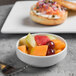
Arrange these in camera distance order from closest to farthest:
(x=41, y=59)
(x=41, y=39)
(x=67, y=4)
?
1. (x=41, y=59)
2. (x=41, y=39)
3. (x=67, y=4)

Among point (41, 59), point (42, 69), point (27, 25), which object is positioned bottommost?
point (27, 25)

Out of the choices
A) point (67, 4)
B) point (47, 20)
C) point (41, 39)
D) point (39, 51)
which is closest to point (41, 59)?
point (39, 51)

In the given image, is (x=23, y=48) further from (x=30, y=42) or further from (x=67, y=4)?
(x=67, y=4)

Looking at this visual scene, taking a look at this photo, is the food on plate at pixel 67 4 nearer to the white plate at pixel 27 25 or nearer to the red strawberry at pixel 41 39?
the white plate at pixel 27 25

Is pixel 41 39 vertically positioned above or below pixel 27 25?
above

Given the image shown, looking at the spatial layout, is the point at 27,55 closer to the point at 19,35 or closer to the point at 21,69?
the point at 21,69

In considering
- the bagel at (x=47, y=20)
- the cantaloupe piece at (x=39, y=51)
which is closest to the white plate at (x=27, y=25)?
the bagel at (x=47, y=20)
